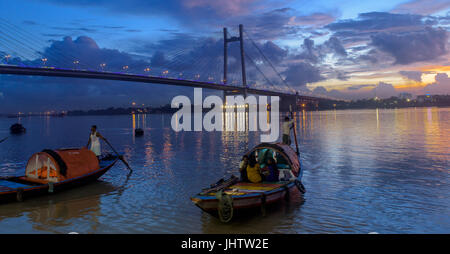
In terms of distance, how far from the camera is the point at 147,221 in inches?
280

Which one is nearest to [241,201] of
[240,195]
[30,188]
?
[240,195]

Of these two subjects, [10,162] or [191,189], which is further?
[10,162]

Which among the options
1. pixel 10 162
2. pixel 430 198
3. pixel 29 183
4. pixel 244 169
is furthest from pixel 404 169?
pixel 10 162

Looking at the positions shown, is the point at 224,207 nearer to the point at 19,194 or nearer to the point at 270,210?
the point at 270,210

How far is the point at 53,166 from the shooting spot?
938 cm

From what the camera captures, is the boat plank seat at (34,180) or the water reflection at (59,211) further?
the boat plank seat at (34,180)

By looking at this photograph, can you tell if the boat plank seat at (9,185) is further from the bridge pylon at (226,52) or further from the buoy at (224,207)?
the bridge pylon at (226,52)

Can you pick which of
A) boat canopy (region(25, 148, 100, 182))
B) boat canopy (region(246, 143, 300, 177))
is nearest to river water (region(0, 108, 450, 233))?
boat canopy (region(25, 148, 100, 182))

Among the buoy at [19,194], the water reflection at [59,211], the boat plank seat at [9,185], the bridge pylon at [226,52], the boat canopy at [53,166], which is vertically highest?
the bridge pylon at [226,52]

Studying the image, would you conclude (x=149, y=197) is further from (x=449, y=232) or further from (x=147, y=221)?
(x=449, y=232)

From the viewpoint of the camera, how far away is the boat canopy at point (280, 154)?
30.5ft

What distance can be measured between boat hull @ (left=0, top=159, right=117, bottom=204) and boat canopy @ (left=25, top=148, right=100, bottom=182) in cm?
18

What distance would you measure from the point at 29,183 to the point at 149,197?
3553 millimetres

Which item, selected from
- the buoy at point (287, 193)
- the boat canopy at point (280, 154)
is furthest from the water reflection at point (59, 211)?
the boat canopy at point (280, 154)
